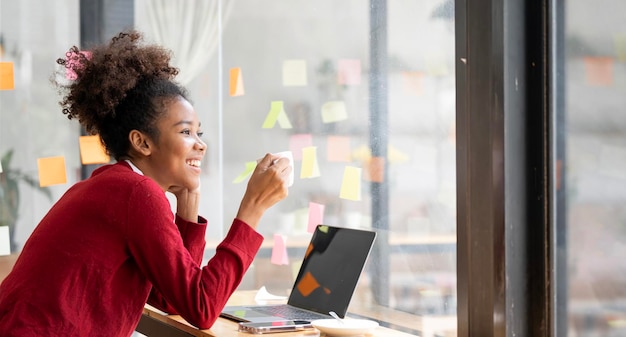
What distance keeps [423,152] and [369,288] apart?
1.49ft

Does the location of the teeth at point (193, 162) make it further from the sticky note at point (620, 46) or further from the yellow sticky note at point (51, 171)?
the yellow sticky note at point (51, 171)

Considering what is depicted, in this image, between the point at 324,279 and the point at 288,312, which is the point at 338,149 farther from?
the point at 288,312

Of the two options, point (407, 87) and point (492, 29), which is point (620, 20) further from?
point (407, 87)

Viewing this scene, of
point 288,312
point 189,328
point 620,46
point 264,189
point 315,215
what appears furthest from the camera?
point 315,215

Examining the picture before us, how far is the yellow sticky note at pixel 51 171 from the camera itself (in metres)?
3.12

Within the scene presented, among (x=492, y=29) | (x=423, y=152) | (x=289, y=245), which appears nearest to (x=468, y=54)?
(x=492, y=29)

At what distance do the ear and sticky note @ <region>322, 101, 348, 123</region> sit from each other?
0.72 m

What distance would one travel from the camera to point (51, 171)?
3.13 meters

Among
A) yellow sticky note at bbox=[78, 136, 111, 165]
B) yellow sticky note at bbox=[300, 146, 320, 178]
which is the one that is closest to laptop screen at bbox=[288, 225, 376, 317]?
yellow sticky note at bbox=[300, 146, 320, 178]

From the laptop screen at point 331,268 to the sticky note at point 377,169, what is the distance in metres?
0.16

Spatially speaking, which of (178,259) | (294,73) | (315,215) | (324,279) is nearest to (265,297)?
(315,215)

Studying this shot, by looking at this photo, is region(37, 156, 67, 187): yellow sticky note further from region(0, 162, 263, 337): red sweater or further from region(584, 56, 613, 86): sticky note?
region(584, 56, 613, 86): sticky note

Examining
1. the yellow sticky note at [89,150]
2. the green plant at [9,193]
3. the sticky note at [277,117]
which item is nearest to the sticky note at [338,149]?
the sticky note at [277,117]

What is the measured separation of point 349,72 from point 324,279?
60cm
